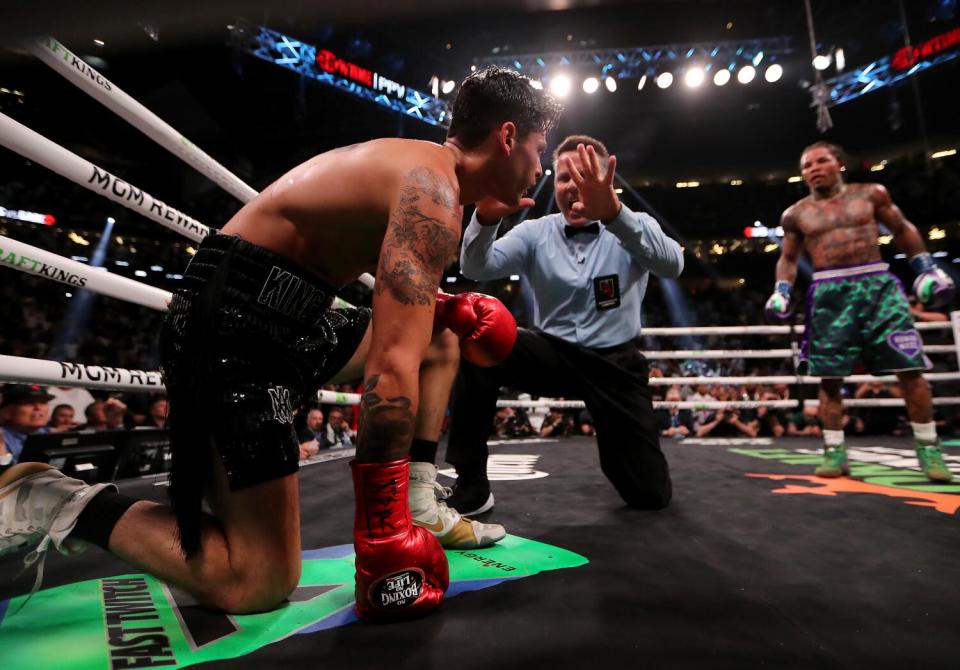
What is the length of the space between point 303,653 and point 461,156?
0.98m

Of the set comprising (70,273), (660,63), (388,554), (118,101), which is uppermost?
(660,63)

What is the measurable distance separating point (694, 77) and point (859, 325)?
25.5 ft

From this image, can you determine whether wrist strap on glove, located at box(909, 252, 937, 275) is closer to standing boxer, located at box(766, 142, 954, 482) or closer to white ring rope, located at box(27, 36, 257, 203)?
standing boxer, located at box(766, 142, 954, 482)

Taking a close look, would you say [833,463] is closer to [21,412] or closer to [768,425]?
[768,425]

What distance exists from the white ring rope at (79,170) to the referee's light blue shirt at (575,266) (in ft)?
3.24

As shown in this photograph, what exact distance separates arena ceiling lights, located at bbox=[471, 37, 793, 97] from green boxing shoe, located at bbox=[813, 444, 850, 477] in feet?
25.7

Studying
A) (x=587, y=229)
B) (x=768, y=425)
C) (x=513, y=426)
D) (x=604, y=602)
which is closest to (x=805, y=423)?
(x=768, y=425)

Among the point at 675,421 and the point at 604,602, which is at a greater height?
the point at 675,421

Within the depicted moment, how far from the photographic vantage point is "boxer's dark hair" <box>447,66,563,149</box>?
1.20 metres

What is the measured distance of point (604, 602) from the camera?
883mm

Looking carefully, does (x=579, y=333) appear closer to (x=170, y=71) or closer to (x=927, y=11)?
(x=170, y=71)

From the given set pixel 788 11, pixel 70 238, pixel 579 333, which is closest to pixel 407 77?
pixel 788 11

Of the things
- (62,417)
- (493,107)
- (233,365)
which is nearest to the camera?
(233,365)

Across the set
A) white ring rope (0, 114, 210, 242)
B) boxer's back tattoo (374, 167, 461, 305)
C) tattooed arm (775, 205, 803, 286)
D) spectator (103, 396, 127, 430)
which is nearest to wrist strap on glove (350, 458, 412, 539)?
boxer's back tattoo (374, 167, 461, 305)
